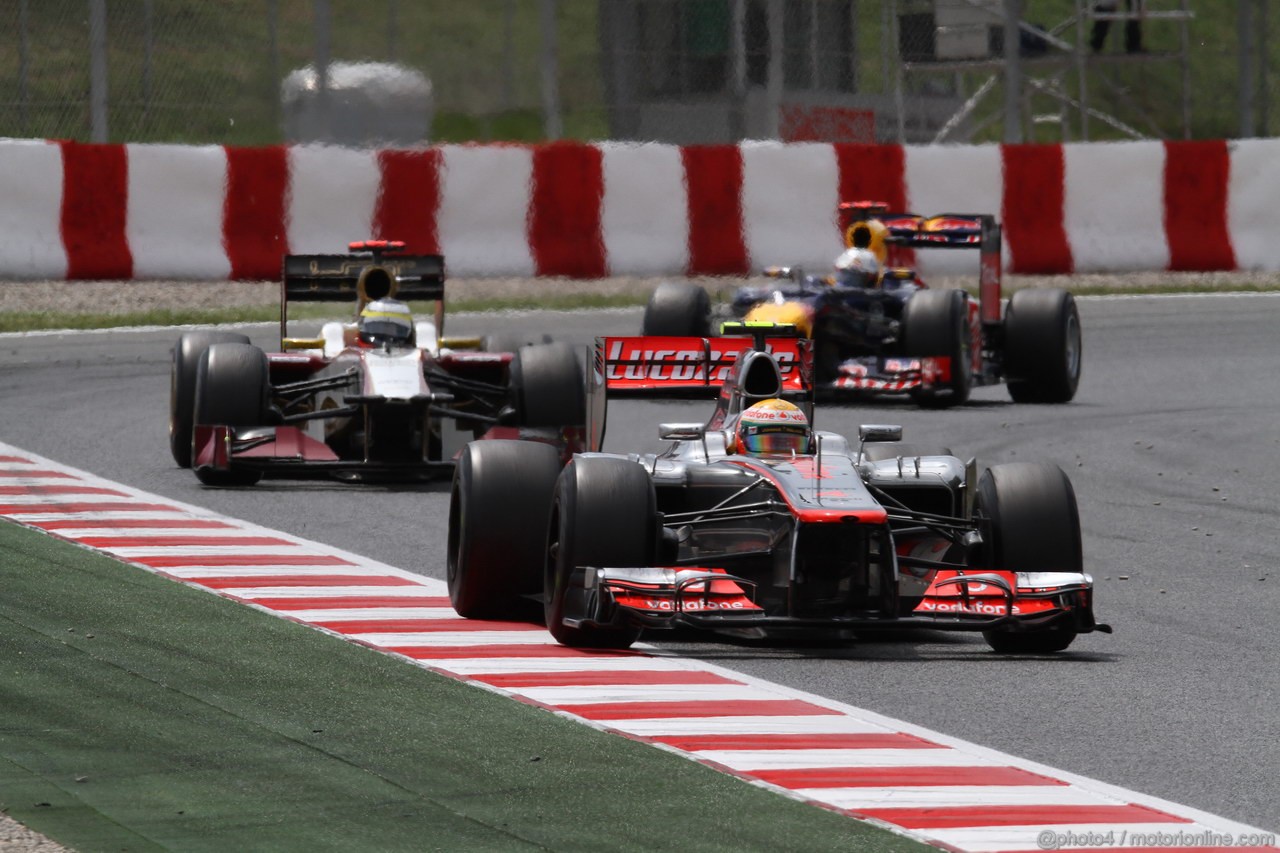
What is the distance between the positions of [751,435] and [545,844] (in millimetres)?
3623

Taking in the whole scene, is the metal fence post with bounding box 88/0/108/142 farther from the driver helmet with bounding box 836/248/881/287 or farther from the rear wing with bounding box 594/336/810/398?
the rear wing with bounding box 594/336/810/398

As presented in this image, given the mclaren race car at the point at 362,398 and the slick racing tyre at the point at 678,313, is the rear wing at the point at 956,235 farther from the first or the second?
the mclaren race car at the point at 362,398

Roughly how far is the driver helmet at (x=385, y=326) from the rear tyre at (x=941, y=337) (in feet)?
14.1

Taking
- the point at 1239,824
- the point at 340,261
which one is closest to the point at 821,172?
the point at 340,261

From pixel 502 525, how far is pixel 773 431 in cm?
109

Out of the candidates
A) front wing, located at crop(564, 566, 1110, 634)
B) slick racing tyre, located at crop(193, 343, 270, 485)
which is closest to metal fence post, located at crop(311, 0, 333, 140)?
slick racing tyre, located at crop(193, 343, 270, 485)

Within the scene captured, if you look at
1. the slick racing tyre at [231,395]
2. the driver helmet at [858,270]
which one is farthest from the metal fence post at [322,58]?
the slick racing tyre at [231,395]

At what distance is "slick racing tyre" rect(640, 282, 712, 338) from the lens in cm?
1742

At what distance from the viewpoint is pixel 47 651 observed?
771cm

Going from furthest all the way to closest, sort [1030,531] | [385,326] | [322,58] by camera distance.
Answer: [322,58] → [385,326] → [1030,531]

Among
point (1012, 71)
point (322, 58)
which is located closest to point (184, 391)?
point (322, 58)

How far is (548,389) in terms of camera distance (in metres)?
13.2

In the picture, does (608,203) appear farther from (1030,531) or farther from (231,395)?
(1030,531)

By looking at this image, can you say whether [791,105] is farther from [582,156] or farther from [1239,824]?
[1239,824]
